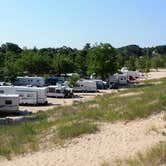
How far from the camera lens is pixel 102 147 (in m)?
16.7

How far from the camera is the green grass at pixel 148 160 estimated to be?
1191 cm

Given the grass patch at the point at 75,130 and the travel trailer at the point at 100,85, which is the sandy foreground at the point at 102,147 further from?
the travel trailer at the point at 100,85

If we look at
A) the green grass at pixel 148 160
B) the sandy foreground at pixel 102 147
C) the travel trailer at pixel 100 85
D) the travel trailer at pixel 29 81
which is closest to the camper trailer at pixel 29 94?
the travel trailer at pixel 29 81

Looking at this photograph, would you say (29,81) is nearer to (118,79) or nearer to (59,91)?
(59,91)

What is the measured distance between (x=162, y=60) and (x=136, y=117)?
13897 cm

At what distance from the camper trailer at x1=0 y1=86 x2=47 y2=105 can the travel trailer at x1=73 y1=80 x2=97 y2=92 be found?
18.2 meters

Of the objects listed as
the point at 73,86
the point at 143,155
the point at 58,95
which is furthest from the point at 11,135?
the point at 73,86

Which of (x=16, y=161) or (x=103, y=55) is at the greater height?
(x=103, y=55)

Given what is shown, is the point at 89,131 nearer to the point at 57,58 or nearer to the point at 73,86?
the point at 73,86

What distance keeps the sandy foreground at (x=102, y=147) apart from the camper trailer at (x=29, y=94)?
28.6m

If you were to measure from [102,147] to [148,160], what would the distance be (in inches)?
175

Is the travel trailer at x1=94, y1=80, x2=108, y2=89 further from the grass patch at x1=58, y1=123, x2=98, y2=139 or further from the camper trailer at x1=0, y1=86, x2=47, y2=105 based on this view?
the grass patch at x1=58, y1=123, x2=98, y2=139

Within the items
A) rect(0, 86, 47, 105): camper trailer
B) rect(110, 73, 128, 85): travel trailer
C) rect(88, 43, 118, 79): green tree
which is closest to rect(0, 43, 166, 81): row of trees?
rect(88, 43, 118, 79): green tree

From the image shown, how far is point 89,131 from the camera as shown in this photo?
63.8ft
